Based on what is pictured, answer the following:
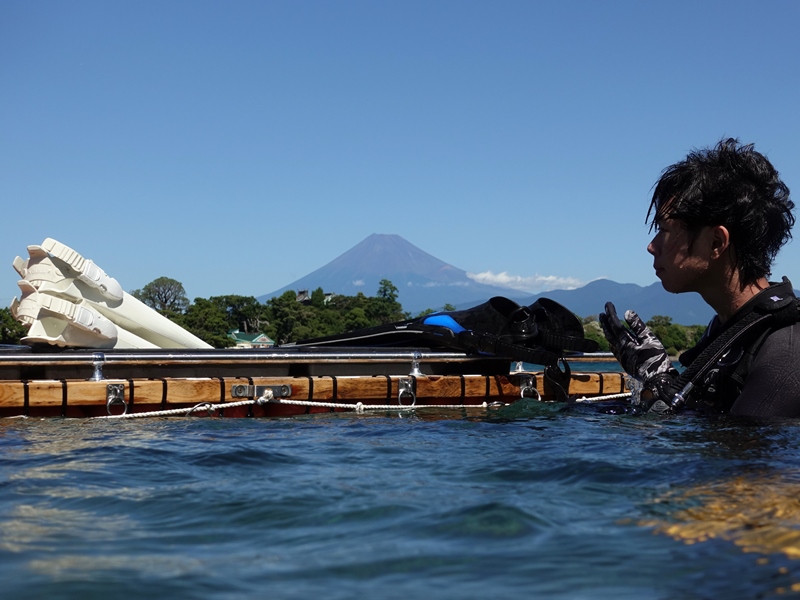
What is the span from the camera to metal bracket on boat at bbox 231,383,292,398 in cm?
761

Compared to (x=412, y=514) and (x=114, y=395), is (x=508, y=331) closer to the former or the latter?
(x=114, y=395)

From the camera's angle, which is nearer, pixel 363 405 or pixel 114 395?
pixel 114 395

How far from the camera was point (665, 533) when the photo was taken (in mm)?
3199

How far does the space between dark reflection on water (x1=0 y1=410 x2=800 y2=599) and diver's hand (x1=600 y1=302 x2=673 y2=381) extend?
0.81 meters

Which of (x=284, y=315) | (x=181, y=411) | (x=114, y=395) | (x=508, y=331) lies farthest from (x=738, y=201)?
(x=284, y=315)

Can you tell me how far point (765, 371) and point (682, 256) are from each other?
1.03 m

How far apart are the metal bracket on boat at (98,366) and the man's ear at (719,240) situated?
17.9 feet

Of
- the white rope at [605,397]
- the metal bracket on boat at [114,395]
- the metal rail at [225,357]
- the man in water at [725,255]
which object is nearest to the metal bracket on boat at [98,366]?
the metal rail at [225,357]

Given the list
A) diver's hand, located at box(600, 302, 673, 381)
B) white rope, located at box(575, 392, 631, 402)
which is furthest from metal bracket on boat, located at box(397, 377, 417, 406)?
diver's hand, located at box(600, 302, 673, 381)

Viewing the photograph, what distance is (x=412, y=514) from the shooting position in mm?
3623

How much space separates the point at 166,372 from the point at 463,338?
3.11 meters

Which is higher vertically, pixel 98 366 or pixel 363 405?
pixel 98 366

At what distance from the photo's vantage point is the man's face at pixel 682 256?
5848 millimetres

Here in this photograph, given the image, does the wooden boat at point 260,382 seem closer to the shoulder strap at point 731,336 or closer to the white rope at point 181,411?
the white rope at point 181,411
